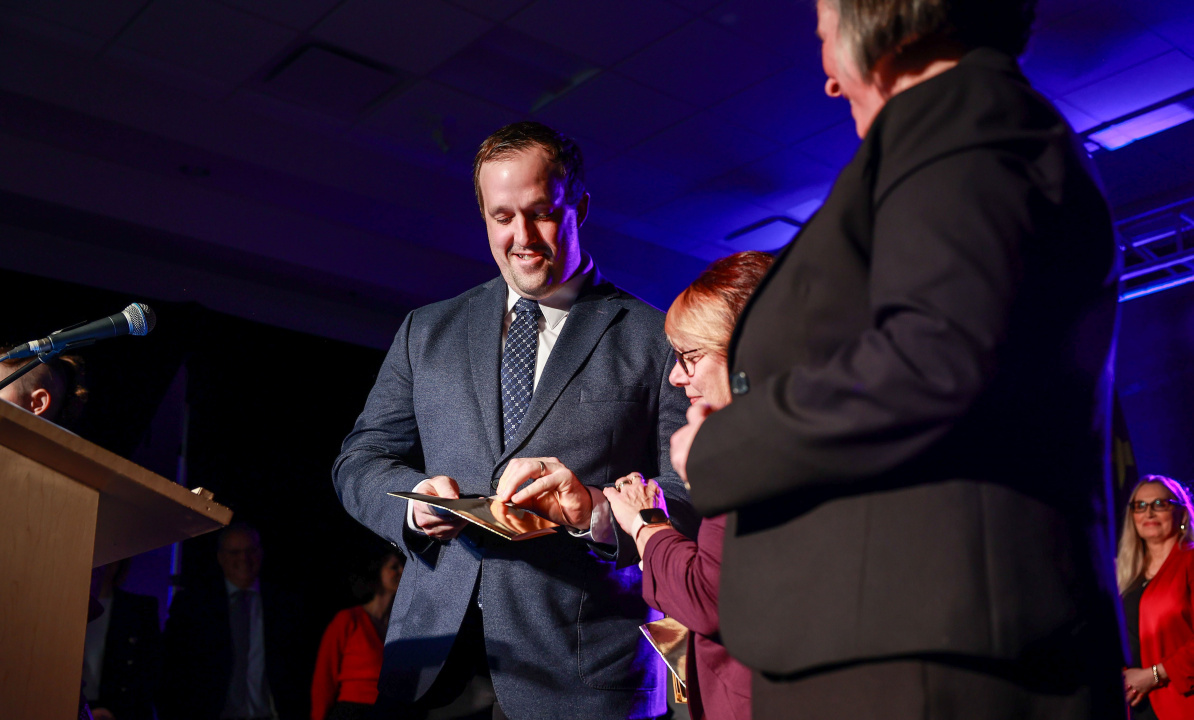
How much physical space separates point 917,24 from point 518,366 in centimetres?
113

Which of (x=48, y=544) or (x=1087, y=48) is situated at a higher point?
(x=1087, y=48)

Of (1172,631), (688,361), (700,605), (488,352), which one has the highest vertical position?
(488,352)

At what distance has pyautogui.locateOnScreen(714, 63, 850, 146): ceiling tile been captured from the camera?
17.3 ft

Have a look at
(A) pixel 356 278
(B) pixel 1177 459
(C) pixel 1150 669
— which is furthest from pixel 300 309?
(B) pixel 1177 459

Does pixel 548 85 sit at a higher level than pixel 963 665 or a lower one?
higher

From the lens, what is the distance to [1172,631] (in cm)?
383

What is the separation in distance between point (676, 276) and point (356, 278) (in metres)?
2.43

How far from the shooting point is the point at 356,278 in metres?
6.81

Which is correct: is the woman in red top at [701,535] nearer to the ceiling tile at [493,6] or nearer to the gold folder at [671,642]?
the gold folder at [671,642]

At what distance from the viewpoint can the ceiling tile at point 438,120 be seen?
543 cm

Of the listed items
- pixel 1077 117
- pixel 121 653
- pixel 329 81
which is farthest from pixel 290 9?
pixel 1077 117

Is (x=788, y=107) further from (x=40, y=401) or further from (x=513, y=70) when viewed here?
(x=40, y=401)

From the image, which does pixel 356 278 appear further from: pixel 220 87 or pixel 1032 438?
pixel 1032 438

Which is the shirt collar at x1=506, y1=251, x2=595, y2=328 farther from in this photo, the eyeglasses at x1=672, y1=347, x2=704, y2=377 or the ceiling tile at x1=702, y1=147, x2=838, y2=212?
the ceiling tile at x1=702, y1=147, x2=838, y2=212
